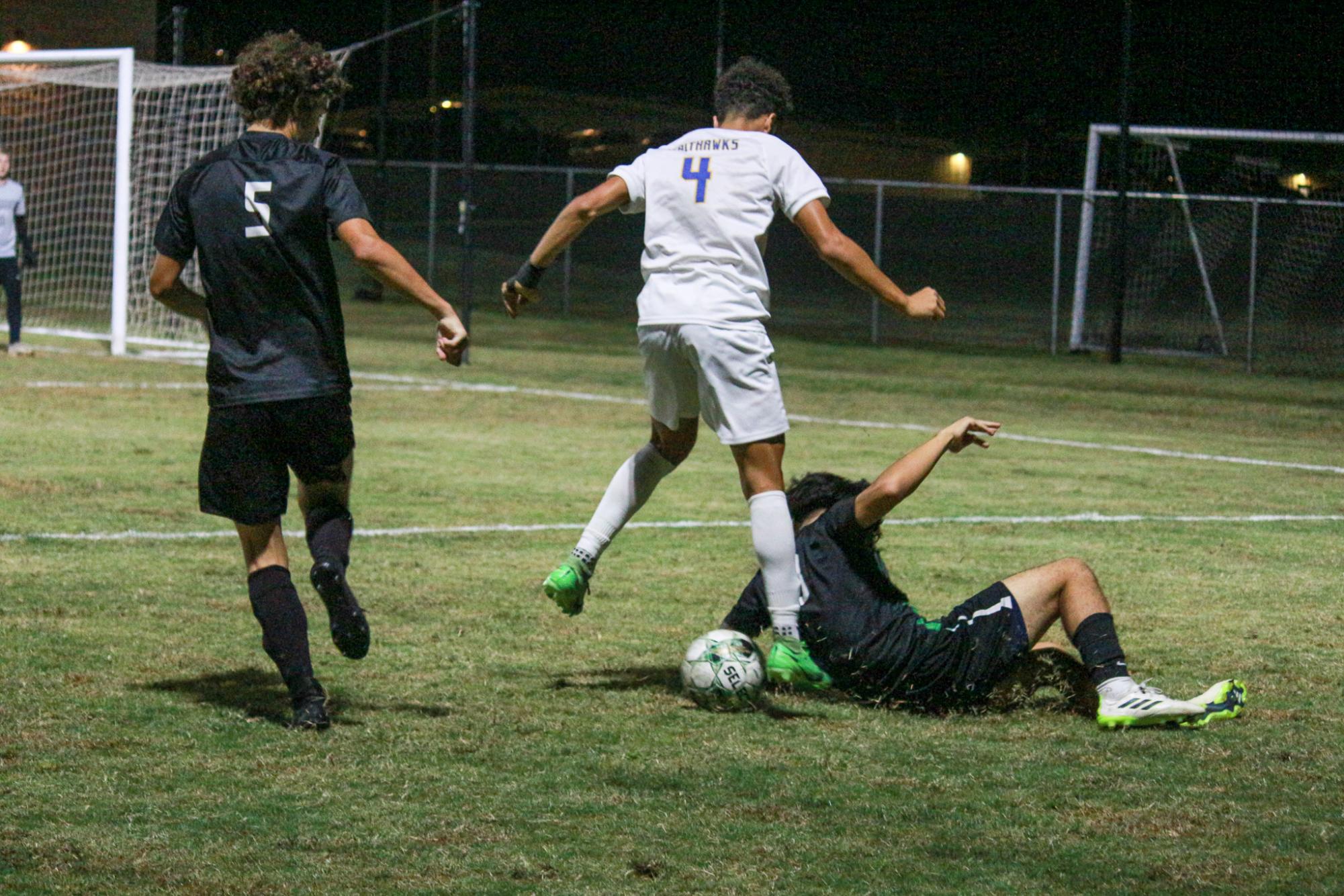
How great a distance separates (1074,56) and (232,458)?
133 feet

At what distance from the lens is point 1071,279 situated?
35625mm

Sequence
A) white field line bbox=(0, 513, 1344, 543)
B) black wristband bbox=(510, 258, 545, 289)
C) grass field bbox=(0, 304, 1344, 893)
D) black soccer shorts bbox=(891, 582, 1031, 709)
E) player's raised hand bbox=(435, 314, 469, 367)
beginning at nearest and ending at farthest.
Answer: grass field bbox=(0, 304, 1344, 893)
player's raised hand bbox=(435, 314, 469, 367)
black soccer shorts bbox=(891, 582, 1031, 709)
black wristband bbox=(510, 258, 545, 289)
white field line bbox=(0, 513, 1344, 543)

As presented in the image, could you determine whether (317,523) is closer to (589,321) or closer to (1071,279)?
(589,321)

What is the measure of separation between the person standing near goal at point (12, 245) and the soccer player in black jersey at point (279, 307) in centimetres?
1456

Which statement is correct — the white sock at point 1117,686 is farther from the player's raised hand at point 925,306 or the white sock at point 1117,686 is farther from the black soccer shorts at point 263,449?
the black soccer shorts at point 263,449

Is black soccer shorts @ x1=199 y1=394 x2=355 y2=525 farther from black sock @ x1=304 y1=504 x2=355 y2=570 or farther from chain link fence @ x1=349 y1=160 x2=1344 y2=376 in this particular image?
chain link fence @ x1=349 y1=160 x2=1344 y2=376

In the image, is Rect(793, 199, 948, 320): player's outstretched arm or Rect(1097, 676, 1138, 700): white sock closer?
Rect(1097, 676, 1138, 700): white sock

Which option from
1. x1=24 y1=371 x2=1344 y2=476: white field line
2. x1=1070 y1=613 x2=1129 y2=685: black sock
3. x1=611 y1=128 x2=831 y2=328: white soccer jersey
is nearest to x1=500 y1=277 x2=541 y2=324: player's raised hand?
x1=611 y1=128 x2=831 y2=328: white soccer jersey

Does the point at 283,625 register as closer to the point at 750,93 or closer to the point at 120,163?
the point at 750,93

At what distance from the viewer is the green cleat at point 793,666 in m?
5.51

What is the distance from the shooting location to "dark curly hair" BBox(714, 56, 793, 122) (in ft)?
19.0

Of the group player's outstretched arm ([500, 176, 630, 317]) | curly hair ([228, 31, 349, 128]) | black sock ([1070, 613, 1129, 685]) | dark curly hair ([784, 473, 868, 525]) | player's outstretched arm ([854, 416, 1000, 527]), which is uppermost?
curly hair ([228, 31, 349, 128])

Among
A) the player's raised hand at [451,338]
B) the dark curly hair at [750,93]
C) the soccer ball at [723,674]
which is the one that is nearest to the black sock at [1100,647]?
the soccer ball at [723,674]

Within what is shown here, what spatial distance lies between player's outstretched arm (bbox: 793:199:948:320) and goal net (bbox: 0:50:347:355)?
13.3 meters
